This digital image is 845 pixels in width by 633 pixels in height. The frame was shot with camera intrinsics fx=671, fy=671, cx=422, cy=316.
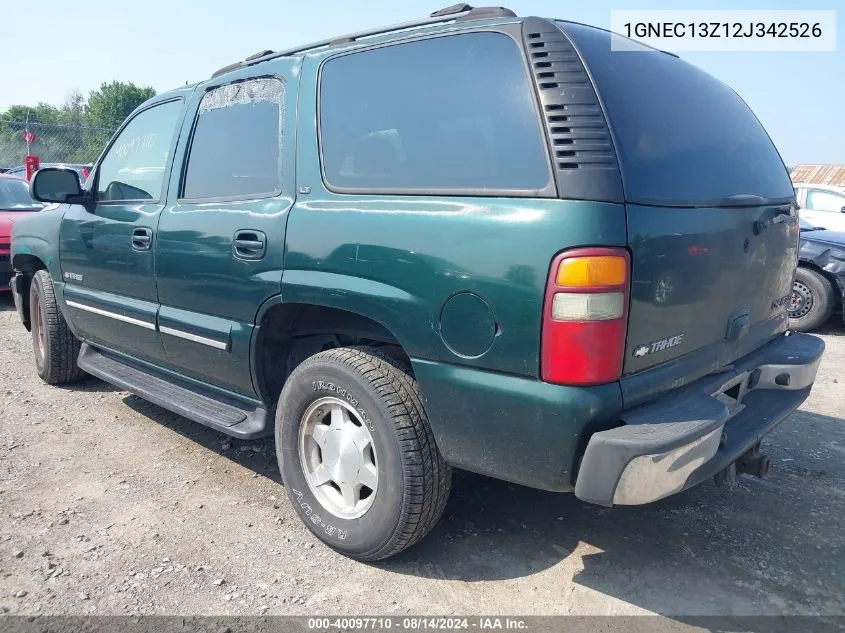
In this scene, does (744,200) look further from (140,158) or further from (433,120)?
(140,158)

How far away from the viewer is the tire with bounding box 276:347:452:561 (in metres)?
2.37

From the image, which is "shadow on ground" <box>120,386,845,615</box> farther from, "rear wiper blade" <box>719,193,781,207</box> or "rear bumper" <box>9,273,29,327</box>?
"rear bumper" <box>9,273,29,327</box>

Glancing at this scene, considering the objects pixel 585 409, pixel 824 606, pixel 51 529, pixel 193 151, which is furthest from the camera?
pixel 193 151

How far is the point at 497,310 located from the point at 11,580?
2083 millimetres

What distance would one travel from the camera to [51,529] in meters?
2.87

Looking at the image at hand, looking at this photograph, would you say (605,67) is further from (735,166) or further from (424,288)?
(424,288)

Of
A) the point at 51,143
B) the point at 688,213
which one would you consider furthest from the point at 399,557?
the point at 51,143

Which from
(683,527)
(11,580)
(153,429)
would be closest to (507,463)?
(683,527)

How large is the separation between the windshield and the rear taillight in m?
8.29

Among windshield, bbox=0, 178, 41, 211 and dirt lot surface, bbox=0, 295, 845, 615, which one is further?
windshield, bbox=0, 178, 41, 211

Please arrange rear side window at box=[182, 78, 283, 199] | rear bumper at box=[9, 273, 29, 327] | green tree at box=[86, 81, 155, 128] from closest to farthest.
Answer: rear side window at box=[182, 78, 283, 199]
rear bumper at box=[9, 273, 29, 327]
green tree at box=[86, 81, 155, 128]

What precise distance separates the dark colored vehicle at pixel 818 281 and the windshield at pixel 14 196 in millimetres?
8924

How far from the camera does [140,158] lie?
3785 mm

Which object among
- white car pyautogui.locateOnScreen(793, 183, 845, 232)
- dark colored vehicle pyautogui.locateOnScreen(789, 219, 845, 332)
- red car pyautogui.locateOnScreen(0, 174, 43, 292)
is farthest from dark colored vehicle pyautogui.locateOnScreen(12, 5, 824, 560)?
white car pyautogui.locateOnScreen(793, 183, 845, 232)
